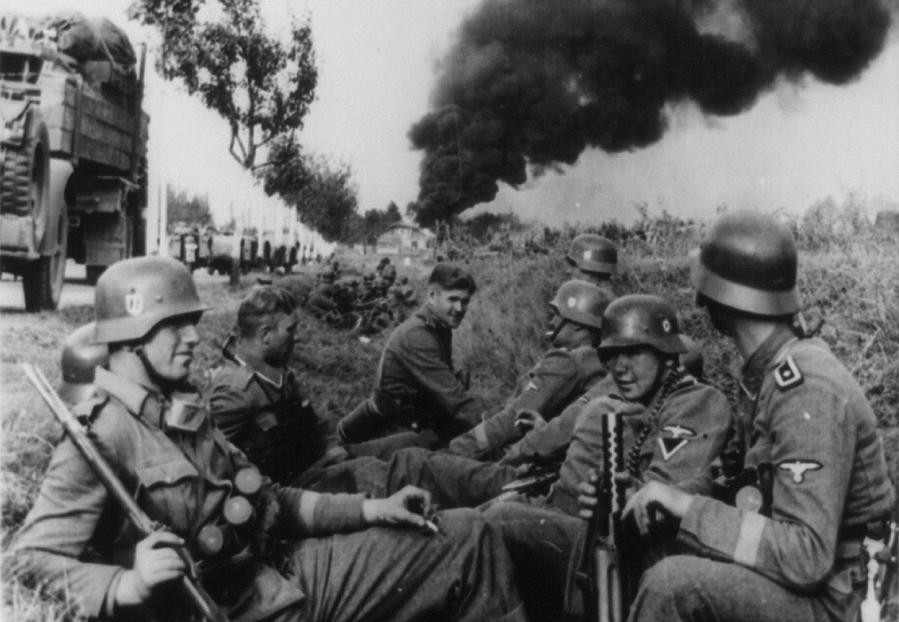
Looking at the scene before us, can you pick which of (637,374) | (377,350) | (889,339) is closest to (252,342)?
(637,374)

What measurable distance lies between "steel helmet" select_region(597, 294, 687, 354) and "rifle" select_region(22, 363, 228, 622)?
2285mm

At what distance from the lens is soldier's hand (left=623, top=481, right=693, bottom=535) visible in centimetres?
310

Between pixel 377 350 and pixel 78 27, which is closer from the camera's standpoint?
pixel 78 27

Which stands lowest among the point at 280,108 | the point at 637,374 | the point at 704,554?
the point at 704,554

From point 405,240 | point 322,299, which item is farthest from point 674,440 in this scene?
point 405,240

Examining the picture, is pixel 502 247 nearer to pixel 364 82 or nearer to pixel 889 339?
pixel 364 82

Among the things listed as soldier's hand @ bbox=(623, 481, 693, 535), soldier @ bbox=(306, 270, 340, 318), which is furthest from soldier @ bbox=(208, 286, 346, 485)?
soldier @ bbox=(306, 270, 340, 318)

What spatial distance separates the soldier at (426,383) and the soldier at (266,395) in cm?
133

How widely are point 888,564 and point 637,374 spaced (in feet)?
4.85

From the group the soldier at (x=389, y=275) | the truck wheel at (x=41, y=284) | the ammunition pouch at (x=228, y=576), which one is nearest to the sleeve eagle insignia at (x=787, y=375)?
the ammunition pouch at (x=228, y=576)

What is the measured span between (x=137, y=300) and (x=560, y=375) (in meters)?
3.26

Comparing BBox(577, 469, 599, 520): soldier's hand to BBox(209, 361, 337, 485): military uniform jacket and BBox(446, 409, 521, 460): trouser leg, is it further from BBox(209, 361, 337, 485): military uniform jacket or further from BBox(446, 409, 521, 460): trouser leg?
BBox(446, 409, 521, 460): trouser leg

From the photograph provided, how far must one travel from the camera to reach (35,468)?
4047 mm

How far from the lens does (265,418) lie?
17.3 ft
